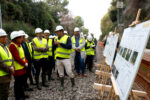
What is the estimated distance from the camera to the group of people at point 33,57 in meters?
2.58

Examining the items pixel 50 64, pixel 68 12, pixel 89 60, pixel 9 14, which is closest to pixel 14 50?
pixel 50 64

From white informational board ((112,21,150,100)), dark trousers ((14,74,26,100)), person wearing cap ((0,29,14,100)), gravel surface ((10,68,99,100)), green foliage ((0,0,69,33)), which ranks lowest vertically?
gravel surface ((10,68,99,100))

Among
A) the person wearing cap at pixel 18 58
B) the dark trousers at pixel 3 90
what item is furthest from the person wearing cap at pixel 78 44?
the dark trousers at pixel 3 90

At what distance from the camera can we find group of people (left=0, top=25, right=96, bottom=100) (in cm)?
258

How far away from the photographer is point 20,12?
13180 millimetres

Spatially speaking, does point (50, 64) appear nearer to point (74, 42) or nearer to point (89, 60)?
point (74, 42)

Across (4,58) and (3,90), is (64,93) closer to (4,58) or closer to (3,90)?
(3,90)

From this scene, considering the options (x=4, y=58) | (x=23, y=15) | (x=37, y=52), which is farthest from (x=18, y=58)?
(x=23, y=15)

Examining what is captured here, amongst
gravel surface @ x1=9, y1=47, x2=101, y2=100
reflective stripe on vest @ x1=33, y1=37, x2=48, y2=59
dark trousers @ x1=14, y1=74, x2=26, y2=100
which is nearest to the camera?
dark trousers @ x1=14, y1=74, x2=26, y2=100

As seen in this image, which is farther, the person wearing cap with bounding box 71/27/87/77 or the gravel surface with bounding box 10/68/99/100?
the person wearing cap with bounding box 71/27/87/77

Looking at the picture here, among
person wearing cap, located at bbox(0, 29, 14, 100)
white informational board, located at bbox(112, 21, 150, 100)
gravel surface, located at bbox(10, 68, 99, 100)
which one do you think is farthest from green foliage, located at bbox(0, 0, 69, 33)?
white informational board, located at bbox(112, 21, 150, 100)

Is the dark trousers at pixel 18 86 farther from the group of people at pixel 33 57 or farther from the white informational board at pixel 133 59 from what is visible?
the white informational board at pixel 133 59

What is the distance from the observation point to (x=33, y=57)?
4.16m

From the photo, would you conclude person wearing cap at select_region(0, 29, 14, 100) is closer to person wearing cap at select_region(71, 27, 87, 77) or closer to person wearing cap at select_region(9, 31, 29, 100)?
person wearing cap at select_region(9, 31, 29, 100)
